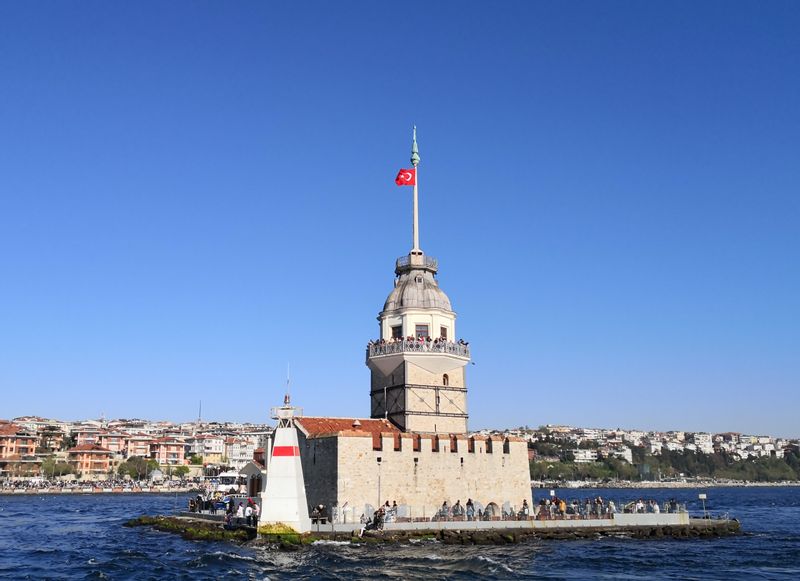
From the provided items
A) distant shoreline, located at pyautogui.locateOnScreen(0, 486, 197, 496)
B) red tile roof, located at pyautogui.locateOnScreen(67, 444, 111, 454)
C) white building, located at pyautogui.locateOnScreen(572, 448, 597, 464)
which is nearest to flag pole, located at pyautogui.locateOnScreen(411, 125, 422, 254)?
distant shoreline, located at pyautogui.locateOnScreen(0, 486, 197, 496)

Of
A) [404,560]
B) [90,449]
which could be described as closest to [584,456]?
[90,449]

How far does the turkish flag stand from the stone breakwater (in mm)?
19249

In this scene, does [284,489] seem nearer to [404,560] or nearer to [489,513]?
[404,560]

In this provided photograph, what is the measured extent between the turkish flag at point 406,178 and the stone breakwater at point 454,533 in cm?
1925

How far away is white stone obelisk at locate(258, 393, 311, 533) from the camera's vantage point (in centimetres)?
3284

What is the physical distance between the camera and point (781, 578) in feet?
Answer: 95.5

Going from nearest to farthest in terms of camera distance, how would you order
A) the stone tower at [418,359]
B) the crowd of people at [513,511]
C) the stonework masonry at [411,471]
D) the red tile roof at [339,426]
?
Answer: the crowd of people at [513,511]
the stonework masonry at [411,471]
the red tile roof at [339,426]
the stone tower at [418,359]

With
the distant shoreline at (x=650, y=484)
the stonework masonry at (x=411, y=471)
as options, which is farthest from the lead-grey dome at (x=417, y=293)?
the distant shoreline at (x=650, y=484)

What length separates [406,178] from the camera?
44.8m

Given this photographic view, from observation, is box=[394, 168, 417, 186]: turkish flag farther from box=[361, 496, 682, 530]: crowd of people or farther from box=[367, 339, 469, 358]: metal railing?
box=[361, 496, 682, 530]: crowd of people

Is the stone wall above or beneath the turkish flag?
beneath

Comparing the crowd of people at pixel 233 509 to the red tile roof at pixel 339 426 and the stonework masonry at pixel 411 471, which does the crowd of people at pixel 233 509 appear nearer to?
the stonework masonry at pixel 411 471

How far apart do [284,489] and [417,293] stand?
14.8 metres

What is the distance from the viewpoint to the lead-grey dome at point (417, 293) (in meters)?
43.6
